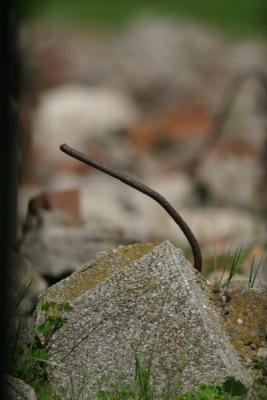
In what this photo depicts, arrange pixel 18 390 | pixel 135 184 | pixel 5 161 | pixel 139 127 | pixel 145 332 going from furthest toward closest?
pixel 139 127 → pixel 135 184 → pixel 145 332 → pixel 18 390 → pixel 5 161

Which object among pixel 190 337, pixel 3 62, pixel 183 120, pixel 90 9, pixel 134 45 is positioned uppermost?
pixel 90 9

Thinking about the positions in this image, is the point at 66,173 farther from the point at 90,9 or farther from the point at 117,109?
the point at 90,9

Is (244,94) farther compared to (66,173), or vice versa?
(244,94)

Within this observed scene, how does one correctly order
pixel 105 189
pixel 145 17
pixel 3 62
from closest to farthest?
pixel 3 62
pixel 105 189
pixel 145 17

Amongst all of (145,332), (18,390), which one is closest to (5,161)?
(18,390)

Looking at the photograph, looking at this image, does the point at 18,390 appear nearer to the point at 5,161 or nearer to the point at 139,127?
the point at 5,161

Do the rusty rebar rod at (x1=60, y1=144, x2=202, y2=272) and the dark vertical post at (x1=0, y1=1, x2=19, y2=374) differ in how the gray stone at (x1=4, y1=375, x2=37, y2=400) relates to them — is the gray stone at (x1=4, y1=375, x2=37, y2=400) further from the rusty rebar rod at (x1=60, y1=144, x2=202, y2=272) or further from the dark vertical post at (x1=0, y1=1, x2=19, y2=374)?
the rusty rebar rod at (x1=60, y1=144, x2=202, y2=272)

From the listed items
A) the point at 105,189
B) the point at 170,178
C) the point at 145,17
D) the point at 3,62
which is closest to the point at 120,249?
the point at 3,62
